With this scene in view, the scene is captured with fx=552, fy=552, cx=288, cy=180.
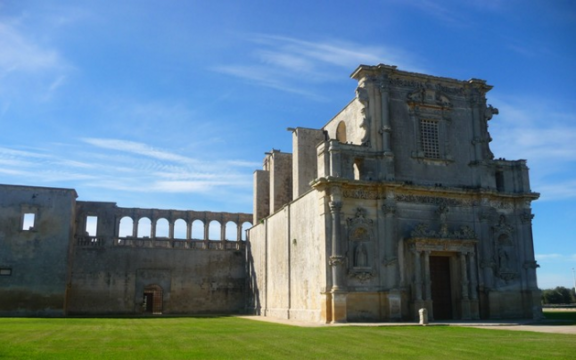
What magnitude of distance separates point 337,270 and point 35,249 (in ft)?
68.6

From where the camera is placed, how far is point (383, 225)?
26.4 metres

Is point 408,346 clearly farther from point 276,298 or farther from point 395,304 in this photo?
point 276,298

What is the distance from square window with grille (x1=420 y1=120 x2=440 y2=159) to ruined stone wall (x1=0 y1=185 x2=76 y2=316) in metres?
23.0

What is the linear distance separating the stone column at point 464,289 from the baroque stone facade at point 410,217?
5 centimetres

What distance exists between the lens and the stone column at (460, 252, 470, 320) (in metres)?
26.7

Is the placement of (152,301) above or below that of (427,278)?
below

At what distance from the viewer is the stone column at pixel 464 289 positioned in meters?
26.7

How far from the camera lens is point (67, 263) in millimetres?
35656

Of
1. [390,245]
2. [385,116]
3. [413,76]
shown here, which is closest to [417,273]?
[390,245]

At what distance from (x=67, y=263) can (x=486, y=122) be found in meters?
27.1

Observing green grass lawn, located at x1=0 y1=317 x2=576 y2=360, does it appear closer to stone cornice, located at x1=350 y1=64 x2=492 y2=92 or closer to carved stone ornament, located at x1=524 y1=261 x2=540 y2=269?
carved stone ornament, located at x1=524 y1=261 x2=540 y2=269

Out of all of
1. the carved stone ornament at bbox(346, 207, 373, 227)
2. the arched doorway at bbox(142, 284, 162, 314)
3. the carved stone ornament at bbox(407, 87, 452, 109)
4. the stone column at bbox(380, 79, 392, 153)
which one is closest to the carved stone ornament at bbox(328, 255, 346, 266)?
the carved stone ornament at bbox(346, 207, 373, 227)

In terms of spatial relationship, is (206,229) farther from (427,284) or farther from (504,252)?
(504,252)

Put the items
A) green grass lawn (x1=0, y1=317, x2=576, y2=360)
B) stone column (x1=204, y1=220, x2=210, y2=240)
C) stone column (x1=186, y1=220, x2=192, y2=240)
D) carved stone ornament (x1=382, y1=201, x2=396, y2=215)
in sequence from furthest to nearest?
stone column (x1=204, y1=220, x2=210, y2=240) → stone column (x1=186, y1=220, x2=192, y2=240) → carved stone ornament (x1=382, y1=201, x2=396, y2=215) → green grass lawn (x1=0, y1=317, x2=576, y2=360)
